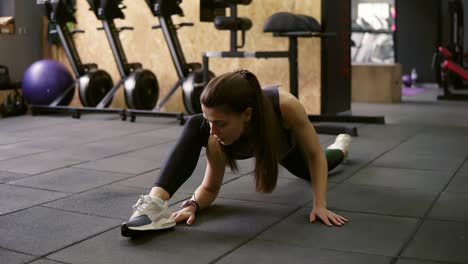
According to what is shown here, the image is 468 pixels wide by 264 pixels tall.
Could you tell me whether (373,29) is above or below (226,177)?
above

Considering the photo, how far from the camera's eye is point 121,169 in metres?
3.50

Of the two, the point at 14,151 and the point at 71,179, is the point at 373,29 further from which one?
the point at 71,179

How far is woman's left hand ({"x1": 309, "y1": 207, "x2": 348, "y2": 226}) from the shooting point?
7.68ft

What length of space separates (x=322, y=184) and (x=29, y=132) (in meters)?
3.35

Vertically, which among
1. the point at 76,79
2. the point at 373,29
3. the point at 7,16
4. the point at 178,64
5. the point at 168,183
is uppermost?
the point at 7,16

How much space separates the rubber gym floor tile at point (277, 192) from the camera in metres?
2.77

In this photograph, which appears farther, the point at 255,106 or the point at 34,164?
the point at 34,164

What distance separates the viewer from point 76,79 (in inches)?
247

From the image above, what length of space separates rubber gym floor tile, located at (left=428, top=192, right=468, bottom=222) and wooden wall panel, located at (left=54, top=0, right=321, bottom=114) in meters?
2.95

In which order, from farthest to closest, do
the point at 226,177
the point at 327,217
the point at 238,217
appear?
the point at 226,177
the point at 238,217
the point at 327,217

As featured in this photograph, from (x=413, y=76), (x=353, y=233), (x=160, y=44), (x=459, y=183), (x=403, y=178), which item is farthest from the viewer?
(x=413, y=76)

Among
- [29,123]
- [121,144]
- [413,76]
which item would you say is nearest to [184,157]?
[121,144]

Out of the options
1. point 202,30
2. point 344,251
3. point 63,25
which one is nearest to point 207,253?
point 344,251

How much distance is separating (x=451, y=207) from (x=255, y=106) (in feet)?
3.34
